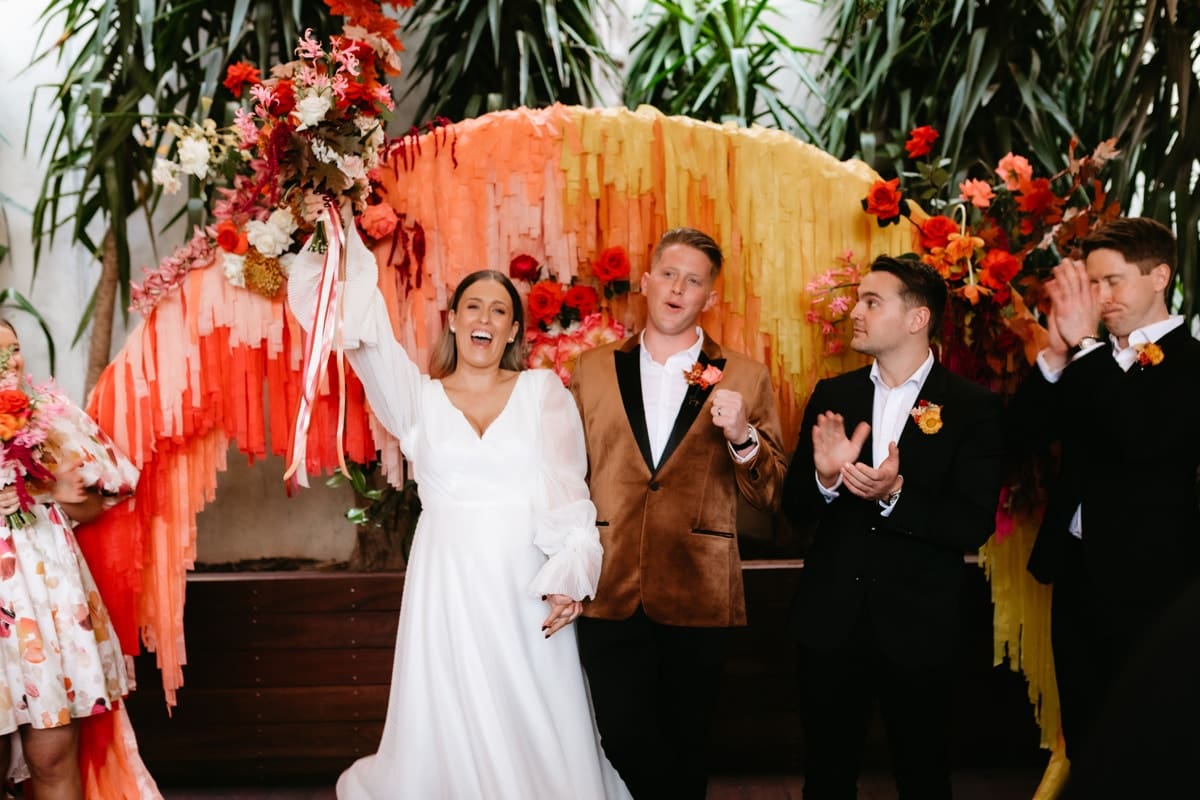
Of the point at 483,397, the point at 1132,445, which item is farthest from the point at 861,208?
the point at 483,397

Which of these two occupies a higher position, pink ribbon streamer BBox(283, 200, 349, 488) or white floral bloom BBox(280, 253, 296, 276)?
white floral bloom BBox(280, 253, 296, 276)

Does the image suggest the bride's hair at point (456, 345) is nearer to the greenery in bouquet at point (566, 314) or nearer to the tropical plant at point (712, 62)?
the greenery in bouquet at point (566, 314)

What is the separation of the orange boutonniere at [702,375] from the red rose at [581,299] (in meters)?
0.43

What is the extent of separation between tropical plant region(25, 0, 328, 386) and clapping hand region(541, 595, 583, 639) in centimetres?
194

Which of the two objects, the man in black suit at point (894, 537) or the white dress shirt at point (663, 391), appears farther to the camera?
the white dress shirt at point (663, 391)

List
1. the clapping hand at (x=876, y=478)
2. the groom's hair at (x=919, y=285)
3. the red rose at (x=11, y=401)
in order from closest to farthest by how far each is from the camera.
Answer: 1. the clapping hand at (x=876, y=478)
2. the red rose at (x=11, y=401)
3. the groom's hair at (x=919, y=285)

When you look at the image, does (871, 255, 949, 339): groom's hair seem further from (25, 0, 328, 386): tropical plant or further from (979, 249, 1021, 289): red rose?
(25, 0, 328, 386): tropical plant

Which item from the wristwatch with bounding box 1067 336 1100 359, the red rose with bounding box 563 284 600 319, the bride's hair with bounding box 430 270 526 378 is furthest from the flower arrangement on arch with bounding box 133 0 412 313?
the wristwatch with bounding box 1067 336 1100 359

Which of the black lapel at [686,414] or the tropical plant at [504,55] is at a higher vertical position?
the tropical plant at [504,55]

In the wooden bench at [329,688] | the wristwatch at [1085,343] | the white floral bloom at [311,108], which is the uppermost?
the white floral bloom at [311,108]

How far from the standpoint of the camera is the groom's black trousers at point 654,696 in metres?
2.33

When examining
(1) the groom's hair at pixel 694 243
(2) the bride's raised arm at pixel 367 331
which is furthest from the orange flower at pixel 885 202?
(2) the bride's raised arm at pixel 367 331

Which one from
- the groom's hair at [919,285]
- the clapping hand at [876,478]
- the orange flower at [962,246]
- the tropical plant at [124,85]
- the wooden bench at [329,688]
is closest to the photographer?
the clapping hand at [876,478]

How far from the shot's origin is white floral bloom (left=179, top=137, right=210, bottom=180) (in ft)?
8.13
